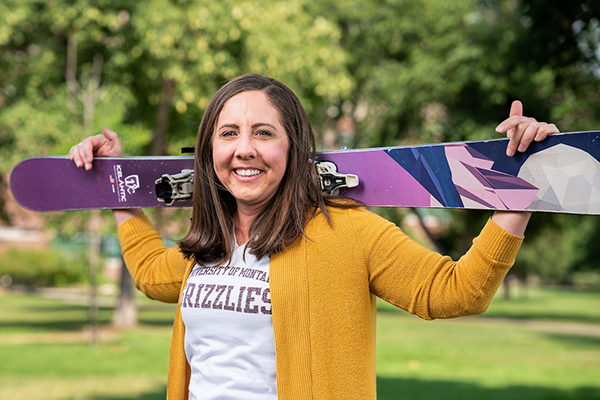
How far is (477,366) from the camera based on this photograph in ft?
30.5

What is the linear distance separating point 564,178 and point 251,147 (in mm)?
831

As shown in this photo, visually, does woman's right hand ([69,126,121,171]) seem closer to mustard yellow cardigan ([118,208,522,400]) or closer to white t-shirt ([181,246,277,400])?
white t-shirt ([181,246,277,400])

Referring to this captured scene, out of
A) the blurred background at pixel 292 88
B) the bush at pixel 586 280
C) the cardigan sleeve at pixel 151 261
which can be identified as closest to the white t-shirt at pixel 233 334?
the cardigan sleeve at pixel 151 261

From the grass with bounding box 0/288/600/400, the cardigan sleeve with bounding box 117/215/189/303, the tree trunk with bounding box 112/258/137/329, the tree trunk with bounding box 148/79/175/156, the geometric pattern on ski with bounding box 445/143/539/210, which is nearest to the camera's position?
the geometric pattern on ski with bounding box 445/143/539/210

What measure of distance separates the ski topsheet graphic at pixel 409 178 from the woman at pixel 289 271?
3.3 inches

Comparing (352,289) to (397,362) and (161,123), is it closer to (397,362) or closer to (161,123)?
(397,362)

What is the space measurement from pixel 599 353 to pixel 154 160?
11.6m

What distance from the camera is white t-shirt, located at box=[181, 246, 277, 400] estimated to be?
4.82 ft

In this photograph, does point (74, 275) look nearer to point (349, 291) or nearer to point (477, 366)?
point (477, 366)

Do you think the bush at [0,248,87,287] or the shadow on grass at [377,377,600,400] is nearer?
the shadow on grass at [377,377,600,400]

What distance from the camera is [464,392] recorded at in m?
7.05

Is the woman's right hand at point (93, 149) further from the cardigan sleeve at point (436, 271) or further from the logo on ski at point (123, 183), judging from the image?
the cardigan sleeve at point (436, 271)

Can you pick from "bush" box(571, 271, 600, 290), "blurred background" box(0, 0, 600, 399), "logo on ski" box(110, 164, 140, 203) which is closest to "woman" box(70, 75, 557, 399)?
"logo on ski" box(110, 164, 140, 203)

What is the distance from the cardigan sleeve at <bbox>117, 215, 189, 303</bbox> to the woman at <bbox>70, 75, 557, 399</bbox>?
0.54 feet
